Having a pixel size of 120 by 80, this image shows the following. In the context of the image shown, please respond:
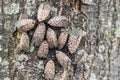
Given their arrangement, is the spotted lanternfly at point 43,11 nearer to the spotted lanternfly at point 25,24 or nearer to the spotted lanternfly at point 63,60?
the spotted lanternfly at point 25,24

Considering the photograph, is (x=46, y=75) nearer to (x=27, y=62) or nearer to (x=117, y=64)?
(x=27, y=62)

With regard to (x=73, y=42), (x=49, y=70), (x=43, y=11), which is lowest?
(x=49, y=70)

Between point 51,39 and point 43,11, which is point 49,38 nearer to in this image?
point 51,39

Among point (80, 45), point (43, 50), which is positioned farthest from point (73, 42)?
point (43, 50)

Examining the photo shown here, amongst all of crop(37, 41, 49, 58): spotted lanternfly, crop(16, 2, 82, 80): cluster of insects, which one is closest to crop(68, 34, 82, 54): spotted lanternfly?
crop(16, 2, 82, 80): cluster of insects

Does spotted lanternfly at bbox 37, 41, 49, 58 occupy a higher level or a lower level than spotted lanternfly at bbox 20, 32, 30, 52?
lower

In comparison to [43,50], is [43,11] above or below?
above

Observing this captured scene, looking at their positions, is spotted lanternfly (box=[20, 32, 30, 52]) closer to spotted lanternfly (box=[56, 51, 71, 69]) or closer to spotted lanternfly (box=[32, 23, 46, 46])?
spotted lanternfly (box=[32, 23, 46, 46])
